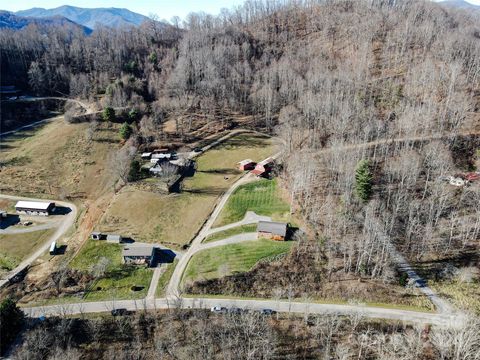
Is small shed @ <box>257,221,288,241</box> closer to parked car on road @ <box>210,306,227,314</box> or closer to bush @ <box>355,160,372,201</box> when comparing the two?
bush @ <box>355,160,372,201</box>

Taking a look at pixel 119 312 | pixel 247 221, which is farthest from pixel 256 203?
pixel 119 312

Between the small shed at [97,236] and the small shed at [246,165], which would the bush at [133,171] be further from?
the small shed at [246,165]

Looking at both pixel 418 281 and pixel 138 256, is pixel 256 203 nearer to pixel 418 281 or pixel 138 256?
pixel 138 256

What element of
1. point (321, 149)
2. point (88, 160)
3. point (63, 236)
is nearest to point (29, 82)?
point (88, 160)

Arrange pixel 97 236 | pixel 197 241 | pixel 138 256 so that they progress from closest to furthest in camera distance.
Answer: pixel 138 256 < pixel 197 241 < pixel 97 236

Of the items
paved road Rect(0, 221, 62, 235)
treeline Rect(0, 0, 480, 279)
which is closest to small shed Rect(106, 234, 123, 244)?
paved road Rect(0, 221, 62, 235)
